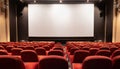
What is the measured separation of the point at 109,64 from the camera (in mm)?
2184

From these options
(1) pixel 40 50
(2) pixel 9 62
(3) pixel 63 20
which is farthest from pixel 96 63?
(3) pixel 63 20

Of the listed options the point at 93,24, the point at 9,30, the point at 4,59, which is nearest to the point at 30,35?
the point at 9,30

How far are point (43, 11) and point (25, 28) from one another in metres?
2.95

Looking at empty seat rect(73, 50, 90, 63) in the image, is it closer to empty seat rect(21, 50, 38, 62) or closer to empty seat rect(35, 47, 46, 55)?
empty seat rect(21, 50, 38, 62)

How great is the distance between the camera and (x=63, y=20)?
60.3 ft

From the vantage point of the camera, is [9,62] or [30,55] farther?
[30,55]

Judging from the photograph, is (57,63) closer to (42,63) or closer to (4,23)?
(42,63)

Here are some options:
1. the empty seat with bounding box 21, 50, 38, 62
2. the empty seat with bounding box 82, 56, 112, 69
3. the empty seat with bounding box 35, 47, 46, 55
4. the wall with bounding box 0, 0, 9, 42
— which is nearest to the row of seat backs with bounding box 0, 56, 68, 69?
the empty seat with bounding box 82, 56, 112, 69

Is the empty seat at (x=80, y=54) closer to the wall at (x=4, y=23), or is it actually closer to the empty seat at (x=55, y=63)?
the empty seat at (x=55, y=63)

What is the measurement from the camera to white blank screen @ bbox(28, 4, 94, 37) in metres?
18.4

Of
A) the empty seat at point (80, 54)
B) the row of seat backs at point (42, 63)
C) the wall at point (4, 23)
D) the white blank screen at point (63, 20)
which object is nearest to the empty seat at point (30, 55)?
the empty seat at point (80, 54)

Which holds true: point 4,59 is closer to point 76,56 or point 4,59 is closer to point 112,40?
point 76,56

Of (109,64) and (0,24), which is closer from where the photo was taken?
(109,64)

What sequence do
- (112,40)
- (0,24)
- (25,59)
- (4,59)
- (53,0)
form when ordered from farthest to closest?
1. (53,0)
2. (112,40)
3. (0,24)
4. (25,59)
5. (4,59)
